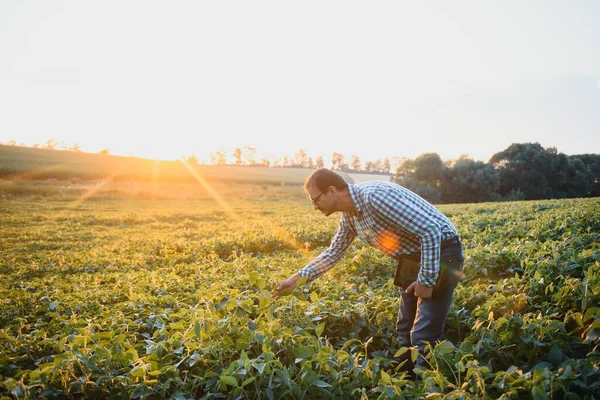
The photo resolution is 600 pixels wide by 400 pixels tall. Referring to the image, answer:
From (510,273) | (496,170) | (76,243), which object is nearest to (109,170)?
(76,243)

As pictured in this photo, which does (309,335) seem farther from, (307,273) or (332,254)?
(332,254)

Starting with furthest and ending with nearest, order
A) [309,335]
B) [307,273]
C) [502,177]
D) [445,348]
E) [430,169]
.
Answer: [502,177], [430,169], [307,273], [309,335], [445,348]

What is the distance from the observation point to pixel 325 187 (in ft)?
11.2

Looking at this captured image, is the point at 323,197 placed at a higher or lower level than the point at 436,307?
higher

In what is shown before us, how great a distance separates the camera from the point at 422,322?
10.5 feet

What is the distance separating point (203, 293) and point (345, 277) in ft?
8.55

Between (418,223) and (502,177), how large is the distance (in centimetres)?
5383

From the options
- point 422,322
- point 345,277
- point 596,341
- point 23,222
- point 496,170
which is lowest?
point 23,222

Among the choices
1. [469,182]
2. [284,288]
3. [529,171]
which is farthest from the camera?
[529,171]

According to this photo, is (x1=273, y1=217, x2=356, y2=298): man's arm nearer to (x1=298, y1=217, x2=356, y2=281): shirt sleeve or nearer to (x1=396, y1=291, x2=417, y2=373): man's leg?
(x1=298, y1=217, x2=356, y2=281): shirt sleeve

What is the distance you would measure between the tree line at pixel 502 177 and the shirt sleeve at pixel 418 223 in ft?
143

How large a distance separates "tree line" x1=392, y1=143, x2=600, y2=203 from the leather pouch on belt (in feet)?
142

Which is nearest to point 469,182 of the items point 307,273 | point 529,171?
point 529,171

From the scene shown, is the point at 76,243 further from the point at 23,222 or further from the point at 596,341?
the point at 596,341
